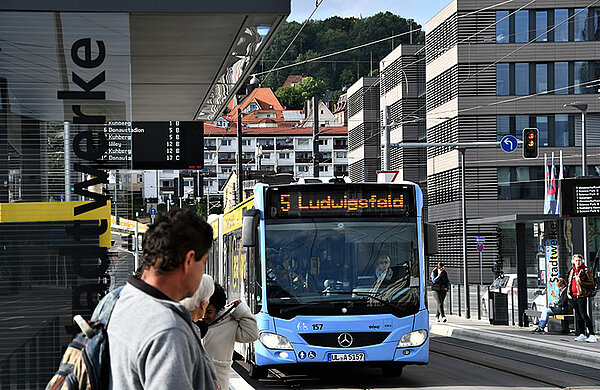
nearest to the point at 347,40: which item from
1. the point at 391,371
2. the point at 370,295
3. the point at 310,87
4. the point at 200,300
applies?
the point at 310,87

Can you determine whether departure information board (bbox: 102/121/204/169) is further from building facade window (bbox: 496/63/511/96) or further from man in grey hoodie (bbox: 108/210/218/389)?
building facade window (bbox: 496/63/511/96)

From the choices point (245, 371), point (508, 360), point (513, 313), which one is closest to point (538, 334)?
point (513, 313)

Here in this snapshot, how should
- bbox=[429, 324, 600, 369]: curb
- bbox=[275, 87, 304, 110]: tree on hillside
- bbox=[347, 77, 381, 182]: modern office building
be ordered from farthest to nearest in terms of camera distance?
bbox=[275, 87, 304, 110]: tree on hillside < bbox=[347, 77, 381, 182]: modern office building < bbox=[429, 324, 600, 369]: curb

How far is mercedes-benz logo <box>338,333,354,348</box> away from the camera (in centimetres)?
1312

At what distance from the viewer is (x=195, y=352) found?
10.3 ft

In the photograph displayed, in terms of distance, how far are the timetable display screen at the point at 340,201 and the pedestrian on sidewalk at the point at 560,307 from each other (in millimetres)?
9545

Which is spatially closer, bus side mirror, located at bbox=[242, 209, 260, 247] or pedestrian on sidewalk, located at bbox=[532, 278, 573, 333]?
bus side mirror, located at bbox=[242, 209, 260, 247]

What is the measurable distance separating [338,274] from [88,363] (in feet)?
33.8

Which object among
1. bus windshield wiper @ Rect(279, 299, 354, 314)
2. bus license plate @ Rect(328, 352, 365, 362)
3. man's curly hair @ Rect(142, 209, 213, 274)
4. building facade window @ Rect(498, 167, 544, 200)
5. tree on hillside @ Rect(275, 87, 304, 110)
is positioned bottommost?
bus license plate @ Rect(328, 352, 365, 362)

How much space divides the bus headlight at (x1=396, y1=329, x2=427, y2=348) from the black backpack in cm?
1033

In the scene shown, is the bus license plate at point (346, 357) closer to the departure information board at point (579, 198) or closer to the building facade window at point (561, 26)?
the departure information board at point (579, 198)

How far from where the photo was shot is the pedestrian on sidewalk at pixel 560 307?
72.7 feet

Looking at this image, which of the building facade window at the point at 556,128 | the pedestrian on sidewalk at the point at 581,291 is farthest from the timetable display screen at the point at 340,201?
the building facade window at the point at 556,128

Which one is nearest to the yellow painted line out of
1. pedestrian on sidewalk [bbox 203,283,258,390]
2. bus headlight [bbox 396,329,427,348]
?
pedestrian on sidewalk [bbox 203,283,258,390]
